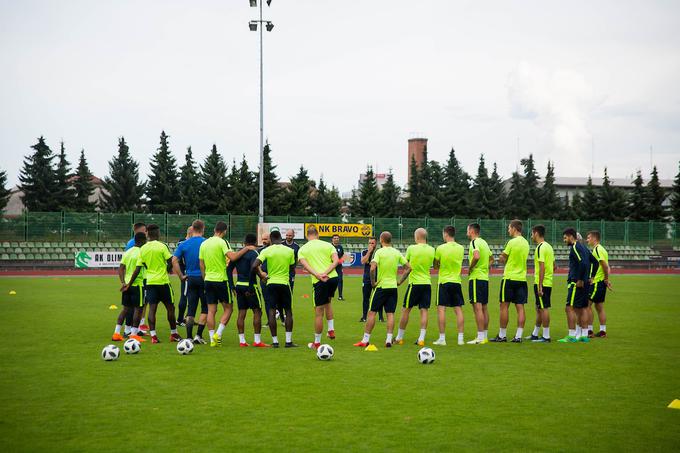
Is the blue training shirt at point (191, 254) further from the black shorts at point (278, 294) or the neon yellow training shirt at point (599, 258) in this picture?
the neon yellow training shirt at point (599, 258)

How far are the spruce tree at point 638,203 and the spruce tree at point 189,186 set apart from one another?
47791 mm

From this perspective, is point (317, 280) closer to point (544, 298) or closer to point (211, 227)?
point (544, 298)

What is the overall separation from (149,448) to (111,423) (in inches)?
44.0

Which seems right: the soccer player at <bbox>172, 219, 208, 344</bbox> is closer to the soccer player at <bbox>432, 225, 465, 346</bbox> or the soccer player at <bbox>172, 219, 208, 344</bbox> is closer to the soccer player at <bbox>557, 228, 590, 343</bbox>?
the soccer player at <bbox>432, 225, 465, 346</bbox>

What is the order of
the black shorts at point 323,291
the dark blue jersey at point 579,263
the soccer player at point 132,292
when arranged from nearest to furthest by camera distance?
1. the black shorts at point 323,291
2. the soccer player at point 132,292
3. the dark blue jersey at point 579,263

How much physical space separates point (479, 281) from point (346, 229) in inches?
1293

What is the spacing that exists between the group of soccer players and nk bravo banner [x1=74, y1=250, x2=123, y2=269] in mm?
27000

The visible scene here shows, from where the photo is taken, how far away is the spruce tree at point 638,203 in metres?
76.1

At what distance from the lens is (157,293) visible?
1307cm

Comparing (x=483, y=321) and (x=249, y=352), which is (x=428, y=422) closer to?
(x=249, y=352)

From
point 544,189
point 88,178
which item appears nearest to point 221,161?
point 88,178

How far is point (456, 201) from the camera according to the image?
72.8 metres

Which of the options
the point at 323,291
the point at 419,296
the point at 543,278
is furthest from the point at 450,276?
the point at 323,291

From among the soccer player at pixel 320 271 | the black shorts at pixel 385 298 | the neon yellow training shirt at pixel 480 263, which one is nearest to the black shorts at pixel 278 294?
the soccer player at pixel 320 271
